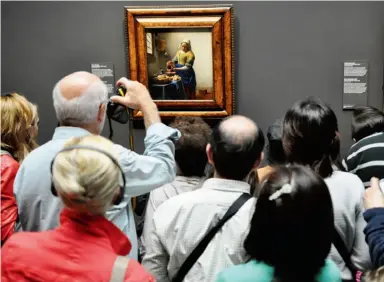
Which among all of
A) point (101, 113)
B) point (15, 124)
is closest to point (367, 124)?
point (101, 113)

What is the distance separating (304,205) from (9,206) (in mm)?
1272

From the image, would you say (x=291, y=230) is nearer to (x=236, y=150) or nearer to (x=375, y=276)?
(x=375, y=276)

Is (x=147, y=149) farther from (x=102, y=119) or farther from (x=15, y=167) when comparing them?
(x=15, y=167)

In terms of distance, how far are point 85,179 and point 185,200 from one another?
1.57 ft

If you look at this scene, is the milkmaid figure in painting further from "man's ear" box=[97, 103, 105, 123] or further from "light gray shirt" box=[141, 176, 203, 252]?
"man's ear" box=[97, 103, 105, 123]

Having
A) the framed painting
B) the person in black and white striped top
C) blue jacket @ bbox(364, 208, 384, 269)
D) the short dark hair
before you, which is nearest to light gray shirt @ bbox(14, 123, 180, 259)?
blue jacket @ bbox(364, 208, 384, 269)

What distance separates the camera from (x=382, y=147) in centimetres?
238

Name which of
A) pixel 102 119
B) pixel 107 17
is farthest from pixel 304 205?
pixel 107 17

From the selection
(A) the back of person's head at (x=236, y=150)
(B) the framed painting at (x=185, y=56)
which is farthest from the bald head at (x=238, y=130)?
(B) the framed painting at (x=185, y=56)

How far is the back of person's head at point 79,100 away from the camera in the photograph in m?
1.78

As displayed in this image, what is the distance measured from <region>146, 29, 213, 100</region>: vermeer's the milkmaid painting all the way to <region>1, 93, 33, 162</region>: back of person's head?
1.43 m

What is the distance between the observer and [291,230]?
1258 millimetres

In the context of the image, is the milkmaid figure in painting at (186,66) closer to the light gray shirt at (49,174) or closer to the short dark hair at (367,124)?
the short dark hair at (367,124)

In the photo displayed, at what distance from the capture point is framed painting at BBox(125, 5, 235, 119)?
3438 millimetres
